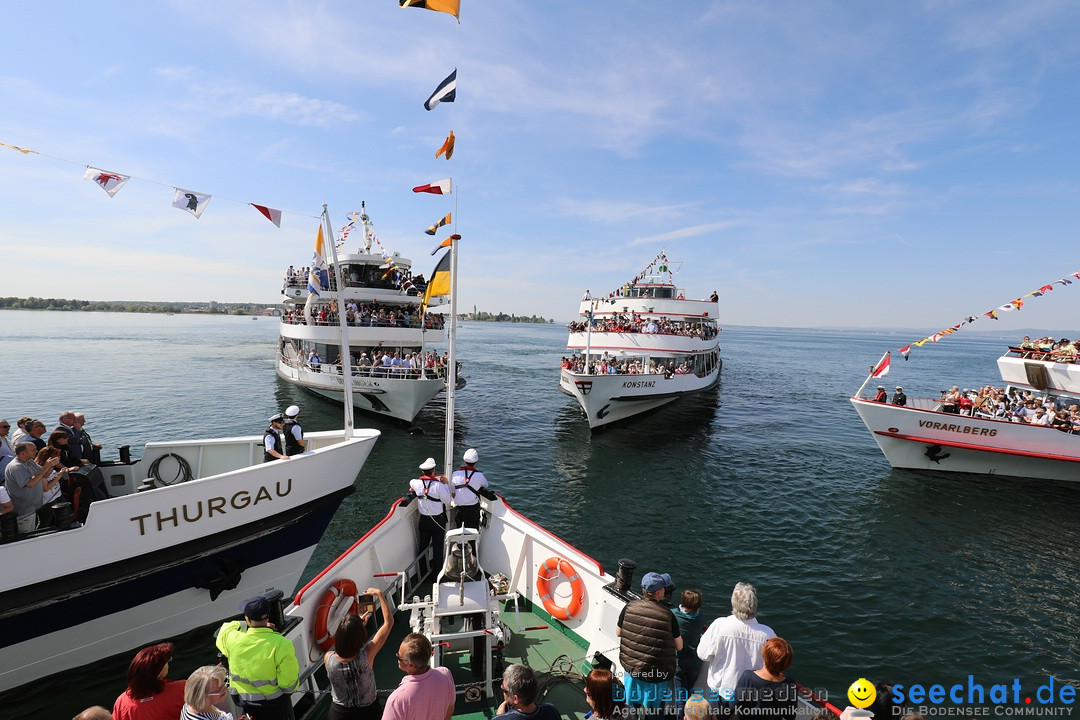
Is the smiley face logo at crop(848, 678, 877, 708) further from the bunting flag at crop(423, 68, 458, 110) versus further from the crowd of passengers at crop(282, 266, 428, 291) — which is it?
the crowd of passengers at crop(282, 266, 428, 291)

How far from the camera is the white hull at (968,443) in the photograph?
14.9 m

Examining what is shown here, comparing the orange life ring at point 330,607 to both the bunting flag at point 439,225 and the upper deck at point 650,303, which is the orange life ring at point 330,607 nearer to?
the bunting flag at point 439,225

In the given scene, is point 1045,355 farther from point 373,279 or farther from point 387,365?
point 373,279

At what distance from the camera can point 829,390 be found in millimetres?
39156

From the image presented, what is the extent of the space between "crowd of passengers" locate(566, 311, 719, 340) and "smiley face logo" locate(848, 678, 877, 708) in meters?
21.2

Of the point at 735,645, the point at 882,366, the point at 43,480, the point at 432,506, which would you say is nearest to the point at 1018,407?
the point at 882,366

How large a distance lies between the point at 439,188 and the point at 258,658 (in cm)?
627

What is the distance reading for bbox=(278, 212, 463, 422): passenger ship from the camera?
20.7 m

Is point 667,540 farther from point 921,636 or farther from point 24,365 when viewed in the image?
point 24,365

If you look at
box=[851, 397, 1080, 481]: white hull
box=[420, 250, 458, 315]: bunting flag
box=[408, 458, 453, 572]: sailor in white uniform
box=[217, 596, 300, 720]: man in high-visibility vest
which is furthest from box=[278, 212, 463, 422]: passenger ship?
box=[851, 397, 1080, 481]: white hull

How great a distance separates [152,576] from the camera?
6.42 meters

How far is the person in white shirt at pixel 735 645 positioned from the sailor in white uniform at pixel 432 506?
4303mm

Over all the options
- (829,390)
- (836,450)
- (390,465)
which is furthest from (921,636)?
(829,390)

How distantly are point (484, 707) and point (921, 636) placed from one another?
7.94 meters
